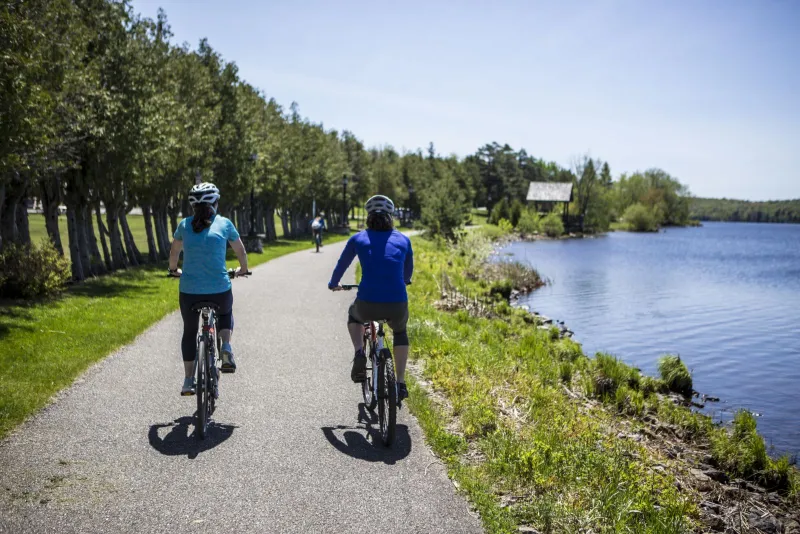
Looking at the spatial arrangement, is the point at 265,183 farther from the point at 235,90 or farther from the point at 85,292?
the point at 85,292

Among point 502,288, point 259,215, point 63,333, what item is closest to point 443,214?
point 259,215

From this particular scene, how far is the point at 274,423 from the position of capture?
634 cm

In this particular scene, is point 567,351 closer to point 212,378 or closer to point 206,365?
point 212,378

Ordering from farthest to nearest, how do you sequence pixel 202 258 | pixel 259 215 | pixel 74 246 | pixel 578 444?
pixel 259 215 → pixel 74 246 → pixel 578 444 → pixel 202 258

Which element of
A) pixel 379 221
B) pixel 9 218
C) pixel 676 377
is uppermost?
pixel 379 221

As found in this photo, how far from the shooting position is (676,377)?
12734mm

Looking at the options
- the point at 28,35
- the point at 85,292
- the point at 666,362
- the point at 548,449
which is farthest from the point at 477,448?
the point at 85,292

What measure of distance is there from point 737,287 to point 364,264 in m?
33.2

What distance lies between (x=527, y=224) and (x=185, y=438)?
3225 inches

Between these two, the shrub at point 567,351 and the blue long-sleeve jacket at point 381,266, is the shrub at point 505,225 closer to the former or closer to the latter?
the shrub at point 567,351

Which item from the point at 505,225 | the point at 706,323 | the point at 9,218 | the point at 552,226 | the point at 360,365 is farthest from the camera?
the point at 552,226

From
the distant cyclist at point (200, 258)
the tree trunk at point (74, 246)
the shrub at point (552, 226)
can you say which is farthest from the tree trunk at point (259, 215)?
the shrub at point (552, 226)

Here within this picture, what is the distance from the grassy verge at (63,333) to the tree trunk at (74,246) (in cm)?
89

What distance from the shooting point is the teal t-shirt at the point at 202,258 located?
5895 mm
